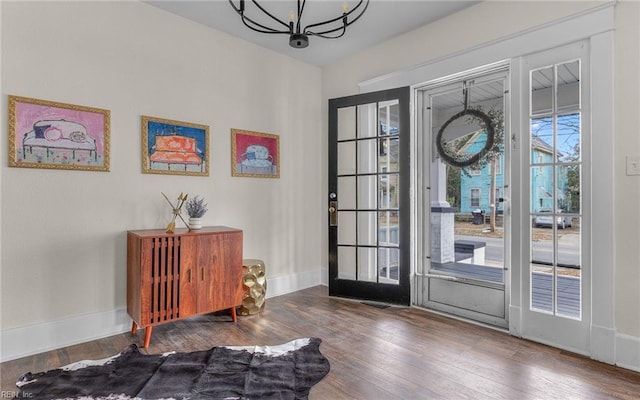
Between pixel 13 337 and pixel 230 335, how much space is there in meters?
1.48

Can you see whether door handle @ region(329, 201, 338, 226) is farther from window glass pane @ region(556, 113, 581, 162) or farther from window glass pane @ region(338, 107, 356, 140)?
window glass pane @ region(556, 113, 581, 162)

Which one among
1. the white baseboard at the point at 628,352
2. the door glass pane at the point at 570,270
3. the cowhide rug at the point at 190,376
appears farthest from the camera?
the door glass pane at the point at 570,270

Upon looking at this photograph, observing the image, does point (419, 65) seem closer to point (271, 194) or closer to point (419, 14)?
point (419, 14)

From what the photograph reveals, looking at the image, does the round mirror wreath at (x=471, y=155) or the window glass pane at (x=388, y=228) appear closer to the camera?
the round mirror wreath at (x=471, y=155)

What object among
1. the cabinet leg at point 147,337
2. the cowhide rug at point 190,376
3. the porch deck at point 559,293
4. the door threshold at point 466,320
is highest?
the porch deck at point 559,293

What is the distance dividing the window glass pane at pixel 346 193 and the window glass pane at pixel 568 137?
76.3 inches

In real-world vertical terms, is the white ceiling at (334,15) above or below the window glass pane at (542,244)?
above

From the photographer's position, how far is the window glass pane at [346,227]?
3844mm

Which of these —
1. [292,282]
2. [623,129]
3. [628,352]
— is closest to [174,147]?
[292,282]

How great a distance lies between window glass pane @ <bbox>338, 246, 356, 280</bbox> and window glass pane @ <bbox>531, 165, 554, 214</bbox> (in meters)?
1.84

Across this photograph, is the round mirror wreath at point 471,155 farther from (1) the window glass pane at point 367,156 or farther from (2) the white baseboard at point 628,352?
(2) the white baseboard at point 628,352

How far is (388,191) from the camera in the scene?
3.60 meters

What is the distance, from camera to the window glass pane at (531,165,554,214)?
2.60 m

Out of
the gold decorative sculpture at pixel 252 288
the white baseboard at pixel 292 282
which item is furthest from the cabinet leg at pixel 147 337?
the white baseboard at pixel 292 282
